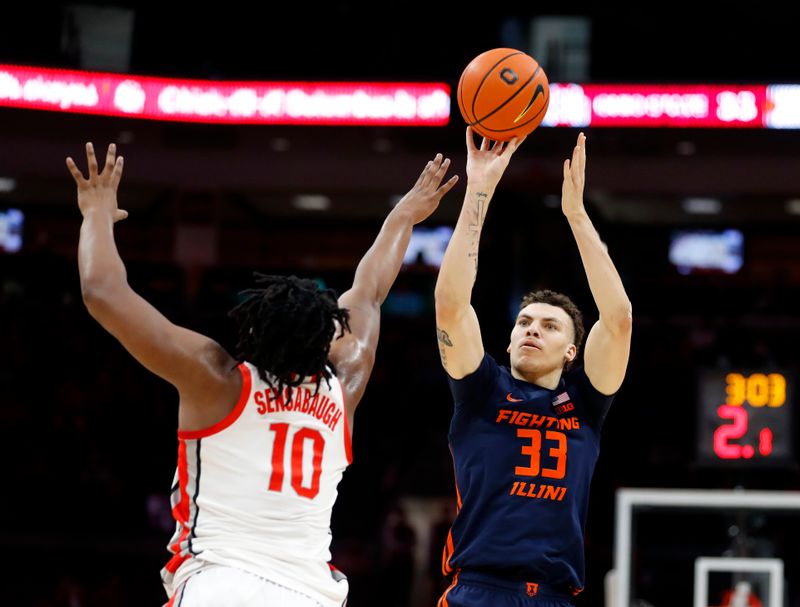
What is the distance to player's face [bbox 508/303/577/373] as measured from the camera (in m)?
3.91

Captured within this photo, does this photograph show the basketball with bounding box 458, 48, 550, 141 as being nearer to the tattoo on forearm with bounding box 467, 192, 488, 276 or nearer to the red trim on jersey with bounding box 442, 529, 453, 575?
the tattoo on forearm with bounding box 467, 192, 488, 276

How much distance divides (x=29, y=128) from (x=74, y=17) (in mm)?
1557

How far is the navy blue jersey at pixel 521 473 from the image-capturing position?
366 cm

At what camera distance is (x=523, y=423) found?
3.82 m

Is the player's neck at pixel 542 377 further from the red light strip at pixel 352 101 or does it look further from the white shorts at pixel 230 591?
the red light strip at pixel 352 101

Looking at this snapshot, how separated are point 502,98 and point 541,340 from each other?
3.01 feet

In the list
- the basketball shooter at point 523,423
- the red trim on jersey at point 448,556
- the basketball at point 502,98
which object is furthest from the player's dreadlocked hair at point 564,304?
the red trim on jersey at point 448,556

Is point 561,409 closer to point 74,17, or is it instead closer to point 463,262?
point 463,262

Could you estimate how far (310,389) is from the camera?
303cm

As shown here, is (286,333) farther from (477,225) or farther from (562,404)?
(562,404)

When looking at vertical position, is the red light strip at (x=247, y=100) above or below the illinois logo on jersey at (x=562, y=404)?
above

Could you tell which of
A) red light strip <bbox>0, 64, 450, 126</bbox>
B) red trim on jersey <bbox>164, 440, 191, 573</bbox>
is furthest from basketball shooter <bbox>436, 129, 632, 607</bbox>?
red light strip <bbox>0, 64, 450, 126</bbox>

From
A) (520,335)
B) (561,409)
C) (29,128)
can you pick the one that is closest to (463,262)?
(520,335)

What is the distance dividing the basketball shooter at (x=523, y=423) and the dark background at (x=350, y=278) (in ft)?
22.2
